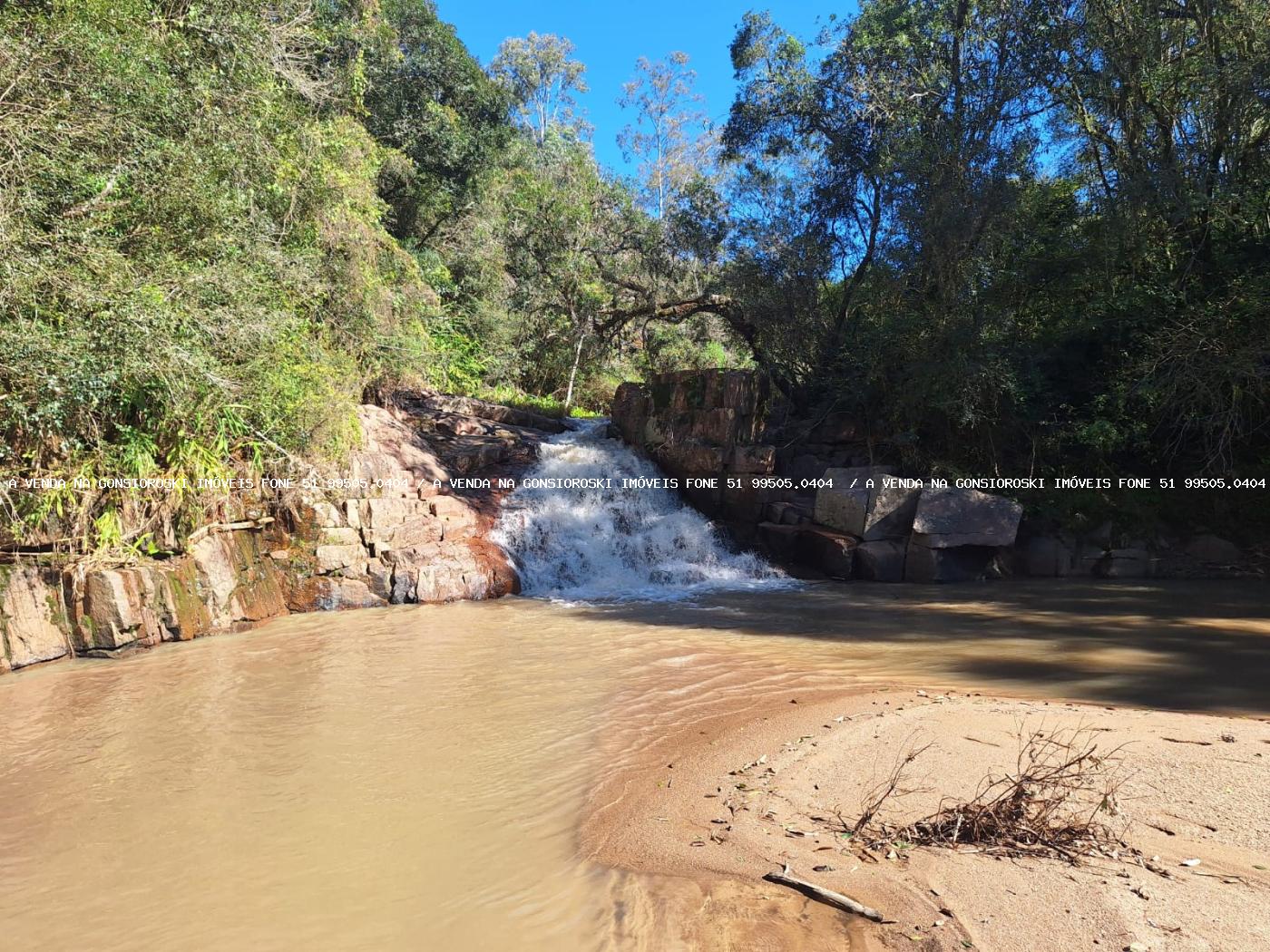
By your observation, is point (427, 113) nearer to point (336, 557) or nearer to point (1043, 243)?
point (336, 557)

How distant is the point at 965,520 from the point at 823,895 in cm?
1006

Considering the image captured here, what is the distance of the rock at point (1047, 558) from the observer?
11.6 meters

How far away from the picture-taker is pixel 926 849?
113 inches

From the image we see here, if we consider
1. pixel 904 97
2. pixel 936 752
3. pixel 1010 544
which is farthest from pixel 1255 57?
pixel 936 752

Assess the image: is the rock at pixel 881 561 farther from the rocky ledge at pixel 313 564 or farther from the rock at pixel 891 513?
the rocky ledge at pixel 313 564

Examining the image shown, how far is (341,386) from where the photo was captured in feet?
38.8

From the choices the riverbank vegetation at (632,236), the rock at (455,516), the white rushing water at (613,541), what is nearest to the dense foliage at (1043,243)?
the riverbank vegetation at (632,236)

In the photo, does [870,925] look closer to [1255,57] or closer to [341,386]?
→ [341,386]

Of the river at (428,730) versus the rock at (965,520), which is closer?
the river at (428,730)

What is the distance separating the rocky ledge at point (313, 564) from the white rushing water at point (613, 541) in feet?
1.91

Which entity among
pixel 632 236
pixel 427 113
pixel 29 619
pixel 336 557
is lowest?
pixel 29 619

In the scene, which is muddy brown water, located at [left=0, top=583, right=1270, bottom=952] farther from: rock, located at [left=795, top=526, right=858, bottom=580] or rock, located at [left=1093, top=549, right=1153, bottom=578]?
rock, located at [left=795, top=526, right=858, bottom=580]

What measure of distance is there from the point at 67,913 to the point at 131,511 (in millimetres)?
6315

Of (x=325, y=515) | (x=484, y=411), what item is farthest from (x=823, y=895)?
(x=484, y=411)
